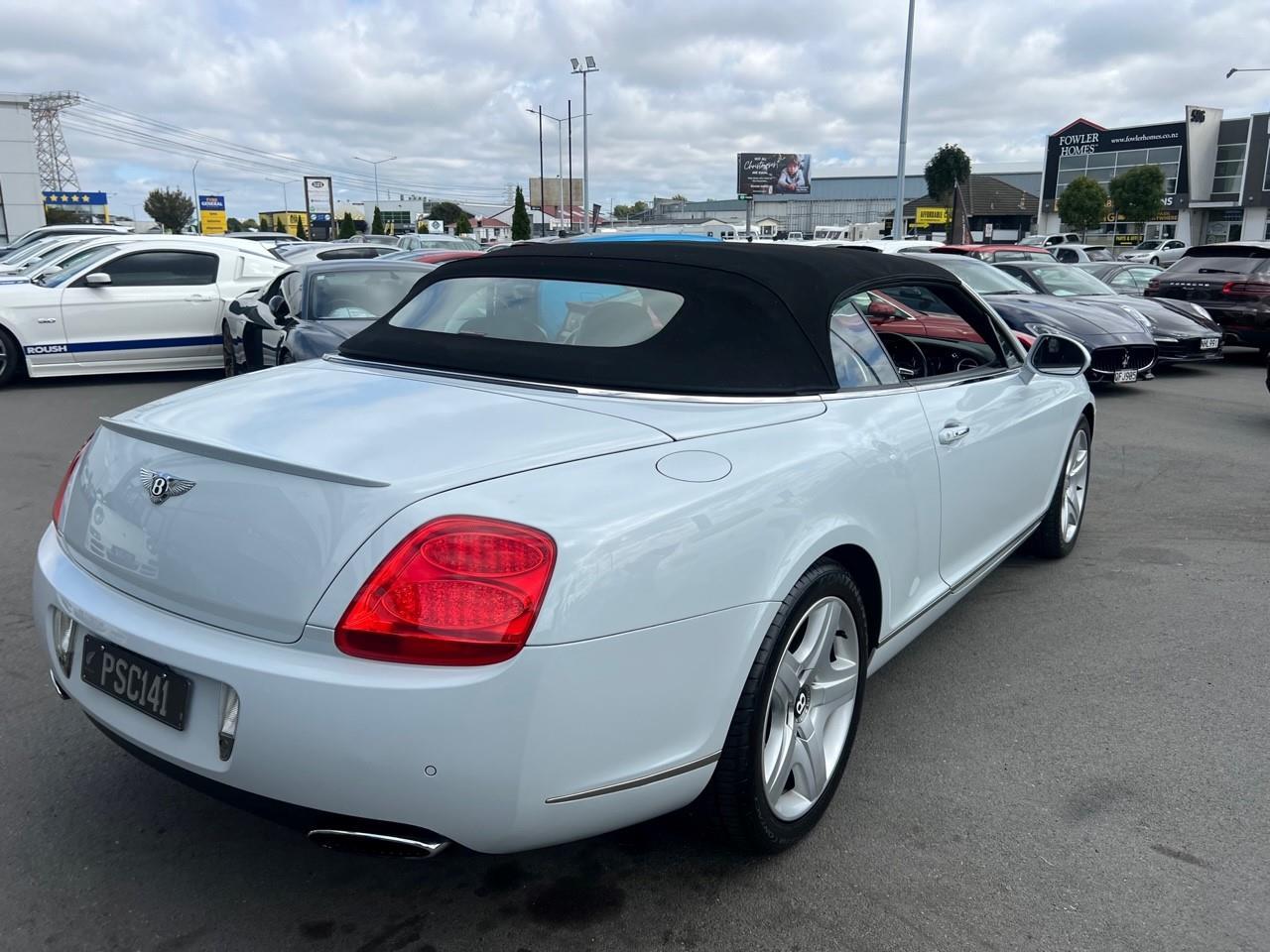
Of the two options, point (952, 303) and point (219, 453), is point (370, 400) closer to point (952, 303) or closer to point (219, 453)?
point (219, 453)

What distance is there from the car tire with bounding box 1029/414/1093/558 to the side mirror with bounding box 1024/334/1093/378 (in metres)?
0.52

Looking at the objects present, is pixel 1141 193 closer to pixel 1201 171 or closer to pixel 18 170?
pixel 1201 171

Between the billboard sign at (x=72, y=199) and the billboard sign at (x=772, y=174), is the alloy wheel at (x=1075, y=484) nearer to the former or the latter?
the billboard sign at (x=772, y=174)

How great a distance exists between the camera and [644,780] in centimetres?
208

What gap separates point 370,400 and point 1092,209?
187ft

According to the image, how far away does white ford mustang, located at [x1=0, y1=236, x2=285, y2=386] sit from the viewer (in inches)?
413

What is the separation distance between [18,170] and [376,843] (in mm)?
53480

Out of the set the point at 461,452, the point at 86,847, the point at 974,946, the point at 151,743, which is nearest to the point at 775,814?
the point at 974,946

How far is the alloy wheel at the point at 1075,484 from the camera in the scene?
15.6 feet

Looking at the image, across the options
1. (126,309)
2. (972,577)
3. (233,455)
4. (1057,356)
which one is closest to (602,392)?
(233,455)

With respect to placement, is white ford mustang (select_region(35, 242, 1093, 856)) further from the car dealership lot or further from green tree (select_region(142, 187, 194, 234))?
green tree (select_region(142, 187, 194, 234))

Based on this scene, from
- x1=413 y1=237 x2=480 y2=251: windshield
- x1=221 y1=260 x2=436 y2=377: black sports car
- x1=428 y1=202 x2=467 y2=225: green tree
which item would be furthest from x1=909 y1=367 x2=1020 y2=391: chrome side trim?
x1=428 y1=202 x2=467 y2=225: green tree

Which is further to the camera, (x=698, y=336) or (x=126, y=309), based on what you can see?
(x=126, y=309)

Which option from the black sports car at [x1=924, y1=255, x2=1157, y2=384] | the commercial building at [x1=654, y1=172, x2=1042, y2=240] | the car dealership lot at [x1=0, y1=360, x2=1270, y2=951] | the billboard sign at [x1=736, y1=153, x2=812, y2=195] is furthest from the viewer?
the commercial building at [x1=654, y1=172, x2=1042, y2=240]
